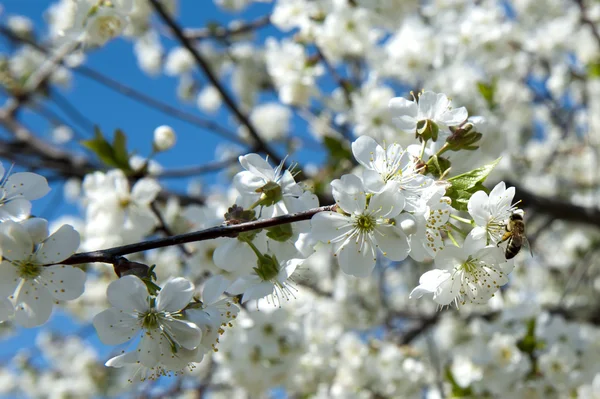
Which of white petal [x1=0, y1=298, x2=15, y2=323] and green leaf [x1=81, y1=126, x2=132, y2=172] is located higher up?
green leaf [x1=81, y1=126, x2=132, y2=172]

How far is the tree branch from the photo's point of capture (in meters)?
1.07

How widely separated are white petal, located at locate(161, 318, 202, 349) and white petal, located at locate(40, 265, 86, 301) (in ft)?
0.68

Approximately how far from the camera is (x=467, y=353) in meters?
2.65

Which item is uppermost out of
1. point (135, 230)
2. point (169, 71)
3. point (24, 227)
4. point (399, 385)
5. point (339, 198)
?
point (169, 71)

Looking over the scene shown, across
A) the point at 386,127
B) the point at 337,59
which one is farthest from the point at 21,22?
the point at 386,127

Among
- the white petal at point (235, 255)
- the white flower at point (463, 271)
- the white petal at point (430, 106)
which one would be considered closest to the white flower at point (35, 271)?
the white petal at point (235, 255)

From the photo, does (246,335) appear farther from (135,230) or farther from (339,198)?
(339,198)

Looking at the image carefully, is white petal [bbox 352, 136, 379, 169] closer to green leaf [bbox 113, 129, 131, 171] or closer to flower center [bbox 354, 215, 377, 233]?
flower center [bbox 354, 215, 377, 233]

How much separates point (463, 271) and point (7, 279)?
0.98 metres

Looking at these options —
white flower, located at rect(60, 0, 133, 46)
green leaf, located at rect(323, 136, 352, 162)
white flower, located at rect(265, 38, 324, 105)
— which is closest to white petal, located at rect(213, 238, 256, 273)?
white flower, located at rect(60, 0, 133, 46)

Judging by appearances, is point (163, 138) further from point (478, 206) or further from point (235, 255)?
point (478, 206)

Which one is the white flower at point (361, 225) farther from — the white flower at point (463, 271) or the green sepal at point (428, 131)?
the green sepal at point (428, 131)

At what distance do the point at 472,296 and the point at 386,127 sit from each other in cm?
173

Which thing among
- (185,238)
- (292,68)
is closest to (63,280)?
(185,238)
